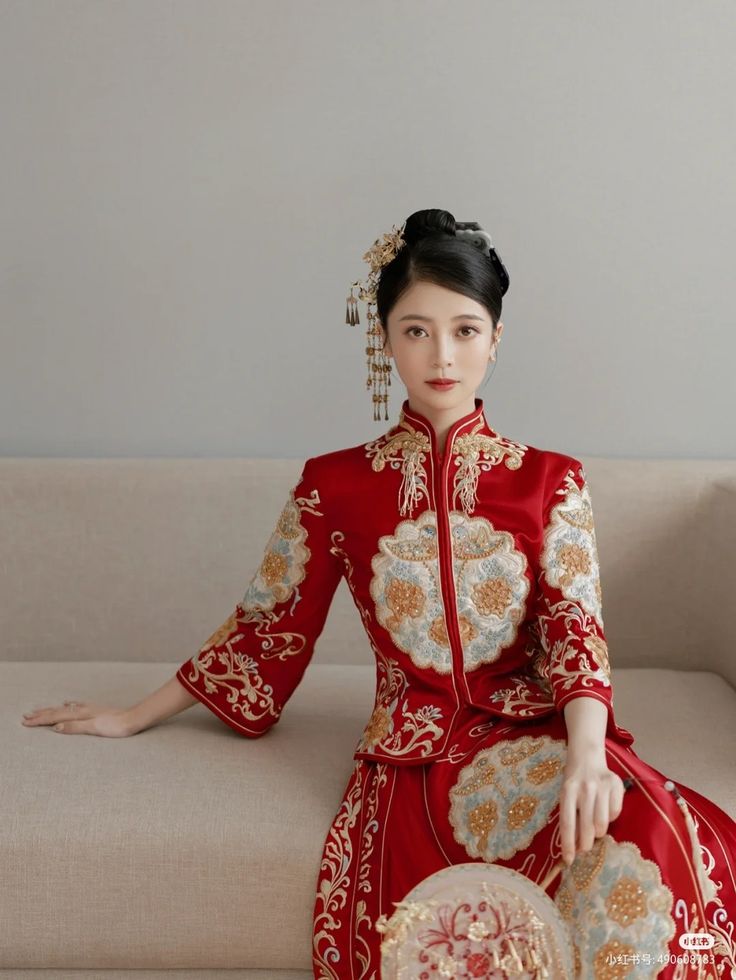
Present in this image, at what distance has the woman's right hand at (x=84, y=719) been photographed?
1892mm

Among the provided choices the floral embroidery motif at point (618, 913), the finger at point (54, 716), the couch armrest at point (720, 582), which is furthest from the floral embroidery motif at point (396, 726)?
the couch armrest at point (720, 582)

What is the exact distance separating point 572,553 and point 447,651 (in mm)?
243

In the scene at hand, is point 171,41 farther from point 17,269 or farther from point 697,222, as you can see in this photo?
Result: point 697,222

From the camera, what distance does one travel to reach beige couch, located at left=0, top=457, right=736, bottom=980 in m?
1.60

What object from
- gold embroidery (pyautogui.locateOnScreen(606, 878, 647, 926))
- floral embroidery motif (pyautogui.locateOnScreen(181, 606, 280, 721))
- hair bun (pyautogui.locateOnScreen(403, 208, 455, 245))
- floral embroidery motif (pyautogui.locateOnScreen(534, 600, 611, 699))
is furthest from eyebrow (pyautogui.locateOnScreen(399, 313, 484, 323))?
gold embroidery (pyautogui.locateOnScreen(606, 878, 647, 926))

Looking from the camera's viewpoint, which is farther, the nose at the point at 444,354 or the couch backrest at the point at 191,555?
the couch backrest at the point at 191,555

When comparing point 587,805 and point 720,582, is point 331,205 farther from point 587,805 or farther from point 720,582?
point 587,805

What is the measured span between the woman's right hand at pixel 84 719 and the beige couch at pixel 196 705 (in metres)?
0.02

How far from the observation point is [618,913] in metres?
1.27

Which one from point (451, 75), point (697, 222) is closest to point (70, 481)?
point (451, 75)

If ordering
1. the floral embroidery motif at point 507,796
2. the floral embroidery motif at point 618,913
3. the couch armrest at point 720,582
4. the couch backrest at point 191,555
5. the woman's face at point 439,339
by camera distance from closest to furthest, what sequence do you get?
1. the floral embroidery motif at point 618,913
2. the floral embroidery motif at point 507,796
3. the woman's face at point 439,339
4. the couch armrest at point 720,582
5. the couch backrest at point 191,555

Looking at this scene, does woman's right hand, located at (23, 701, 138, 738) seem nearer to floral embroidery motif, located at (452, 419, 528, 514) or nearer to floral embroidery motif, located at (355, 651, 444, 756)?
floral embroidery motif, located at (355, 651, 444, 756)

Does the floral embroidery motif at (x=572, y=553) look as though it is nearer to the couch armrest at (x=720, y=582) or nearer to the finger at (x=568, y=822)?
the finger at (x=568, y=822)

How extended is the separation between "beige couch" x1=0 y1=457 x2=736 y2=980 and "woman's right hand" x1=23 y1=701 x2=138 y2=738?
0.9 inches
